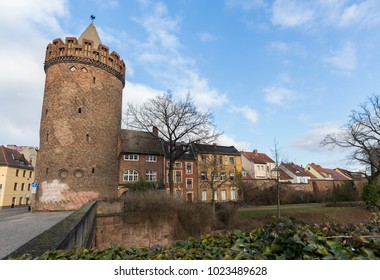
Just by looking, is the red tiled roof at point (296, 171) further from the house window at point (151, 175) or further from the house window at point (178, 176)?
the house window at point (151, 175)

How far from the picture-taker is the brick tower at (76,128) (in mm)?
22297

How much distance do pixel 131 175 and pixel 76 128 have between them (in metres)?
11.1

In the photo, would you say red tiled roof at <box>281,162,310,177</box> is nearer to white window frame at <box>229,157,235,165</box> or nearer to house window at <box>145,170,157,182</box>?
white window frame at <box>229,157,235,165</box>

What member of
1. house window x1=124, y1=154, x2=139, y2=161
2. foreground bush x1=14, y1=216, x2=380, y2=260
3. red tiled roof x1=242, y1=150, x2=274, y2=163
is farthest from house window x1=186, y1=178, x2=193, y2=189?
foreground bush x1=14, y1=216, x2=380, y2=260

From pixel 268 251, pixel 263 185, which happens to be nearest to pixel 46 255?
pixel 268 251

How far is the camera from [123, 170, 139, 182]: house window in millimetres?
31562

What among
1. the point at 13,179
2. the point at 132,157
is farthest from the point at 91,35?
the point at 13,179

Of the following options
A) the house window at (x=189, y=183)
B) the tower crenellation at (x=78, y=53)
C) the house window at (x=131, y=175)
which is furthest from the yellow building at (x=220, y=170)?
the tower crenellation at (x=78, y=53)

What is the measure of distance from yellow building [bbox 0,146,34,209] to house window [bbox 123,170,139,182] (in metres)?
24.6

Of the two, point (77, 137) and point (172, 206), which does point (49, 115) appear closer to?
point (77, 137)

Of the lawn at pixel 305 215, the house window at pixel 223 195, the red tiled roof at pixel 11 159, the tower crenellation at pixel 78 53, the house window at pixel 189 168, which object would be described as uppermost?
the tower crenellation at pixel 78 53

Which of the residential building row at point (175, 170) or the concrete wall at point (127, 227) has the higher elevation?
the residential building row at point (175, 170)

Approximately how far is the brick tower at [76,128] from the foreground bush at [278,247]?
22.4m
